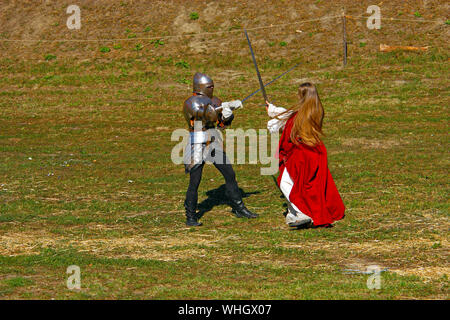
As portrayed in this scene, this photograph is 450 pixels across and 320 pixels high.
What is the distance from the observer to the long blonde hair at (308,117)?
→ 9312 millimetres

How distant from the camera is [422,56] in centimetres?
2494

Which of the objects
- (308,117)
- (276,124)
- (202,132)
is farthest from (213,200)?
(308,117)

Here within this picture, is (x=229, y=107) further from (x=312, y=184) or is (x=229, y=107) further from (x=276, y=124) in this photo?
(x=312, y=184)

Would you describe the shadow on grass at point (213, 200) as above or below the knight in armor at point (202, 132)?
below

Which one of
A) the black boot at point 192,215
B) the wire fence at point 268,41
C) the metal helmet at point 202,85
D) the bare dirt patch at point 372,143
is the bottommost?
the black boot at point 192,215

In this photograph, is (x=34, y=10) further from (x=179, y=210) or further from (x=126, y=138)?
(x=179, y=210)

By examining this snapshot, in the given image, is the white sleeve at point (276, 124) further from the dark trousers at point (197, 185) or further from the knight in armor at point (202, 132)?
the dark trousers at point (197, 185)

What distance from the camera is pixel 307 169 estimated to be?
9445 mm

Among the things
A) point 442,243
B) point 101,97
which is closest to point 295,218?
point 442,243

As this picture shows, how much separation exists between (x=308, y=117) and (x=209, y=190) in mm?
3959

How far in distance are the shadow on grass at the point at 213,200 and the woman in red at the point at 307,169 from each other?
1931 millimetres

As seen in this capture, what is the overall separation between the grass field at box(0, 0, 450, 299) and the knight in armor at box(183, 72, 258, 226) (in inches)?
24.3

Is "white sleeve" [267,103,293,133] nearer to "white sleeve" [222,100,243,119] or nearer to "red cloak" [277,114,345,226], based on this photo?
"red cloak" [277,114,345,226]

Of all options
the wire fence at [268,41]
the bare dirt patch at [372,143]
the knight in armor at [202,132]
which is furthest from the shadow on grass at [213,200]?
the wire fence at [268,41]
